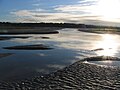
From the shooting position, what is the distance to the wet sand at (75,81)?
41.2 feet

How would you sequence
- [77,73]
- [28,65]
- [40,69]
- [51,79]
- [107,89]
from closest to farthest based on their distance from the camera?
1. [107,89]
2. [51,79]
3. [77,73]
4. [40,69]
5. [28,65]

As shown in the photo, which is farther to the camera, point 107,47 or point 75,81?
point 107,47

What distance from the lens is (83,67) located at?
18.0m

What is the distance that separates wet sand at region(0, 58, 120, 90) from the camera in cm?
1255

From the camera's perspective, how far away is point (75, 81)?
13781 mm

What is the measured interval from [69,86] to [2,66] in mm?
Answer: 7255

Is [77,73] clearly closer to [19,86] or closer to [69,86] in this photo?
[69,86]

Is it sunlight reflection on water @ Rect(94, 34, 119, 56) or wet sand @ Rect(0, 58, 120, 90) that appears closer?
wet sand @ Rect(0, 58, 120, 90)

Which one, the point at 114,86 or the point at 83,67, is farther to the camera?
the point at 83,67

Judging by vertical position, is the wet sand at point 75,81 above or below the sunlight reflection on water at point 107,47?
above

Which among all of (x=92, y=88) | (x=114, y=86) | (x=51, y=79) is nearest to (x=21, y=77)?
(x=51, y=79)

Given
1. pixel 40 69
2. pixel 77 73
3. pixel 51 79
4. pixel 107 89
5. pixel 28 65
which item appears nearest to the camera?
pixel 107 89

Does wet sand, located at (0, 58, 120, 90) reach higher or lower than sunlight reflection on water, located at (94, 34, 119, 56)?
higher

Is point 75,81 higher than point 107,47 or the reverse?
higher
